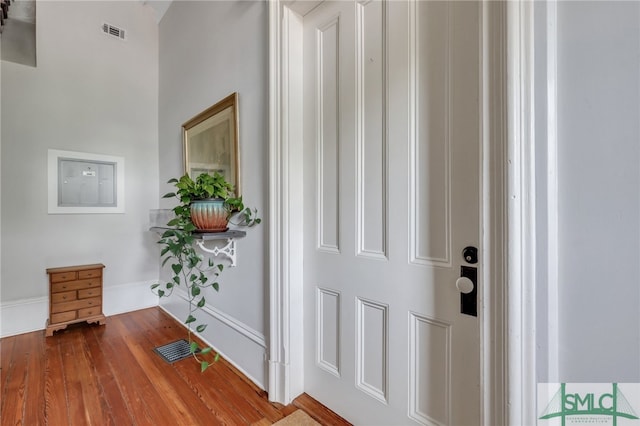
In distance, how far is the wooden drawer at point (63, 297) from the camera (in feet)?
8.14

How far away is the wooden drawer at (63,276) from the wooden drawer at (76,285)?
0.04 metres

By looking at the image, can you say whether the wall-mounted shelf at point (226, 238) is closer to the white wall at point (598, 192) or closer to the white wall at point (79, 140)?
the white wall at point (598, 192)

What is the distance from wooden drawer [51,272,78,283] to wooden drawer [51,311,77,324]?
0.29 m

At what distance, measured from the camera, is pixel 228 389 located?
5.44 feet

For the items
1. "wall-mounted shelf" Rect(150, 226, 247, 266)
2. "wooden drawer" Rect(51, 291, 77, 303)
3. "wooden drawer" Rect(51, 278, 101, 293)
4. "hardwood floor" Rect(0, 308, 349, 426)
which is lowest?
"hardwood floor" Rect(0, 308, 349, 426)

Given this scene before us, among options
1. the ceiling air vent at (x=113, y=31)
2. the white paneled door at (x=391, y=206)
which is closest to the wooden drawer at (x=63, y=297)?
the white paneled door at (x=391, y=206)

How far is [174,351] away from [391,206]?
1982 mm

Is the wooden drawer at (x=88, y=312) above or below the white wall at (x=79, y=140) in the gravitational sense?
below

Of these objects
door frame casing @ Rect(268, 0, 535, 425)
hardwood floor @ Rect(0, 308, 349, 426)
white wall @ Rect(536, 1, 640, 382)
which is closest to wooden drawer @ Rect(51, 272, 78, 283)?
hardwood floor @ Rect(0, 308, 349, 426)

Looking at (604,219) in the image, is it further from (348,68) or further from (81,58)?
(81,58)

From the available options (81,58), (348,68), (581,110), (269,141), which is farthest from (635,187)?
(81,58)

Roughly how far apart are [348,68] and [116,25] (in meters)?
3.07

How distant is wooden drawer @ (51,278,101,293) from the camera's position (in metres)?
2.50

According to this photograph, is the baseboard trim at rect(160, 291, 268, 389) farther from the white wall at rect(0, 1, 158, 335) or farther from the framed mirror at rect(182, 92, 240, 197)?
the white wall at rect(0, 1, 158, 335)
